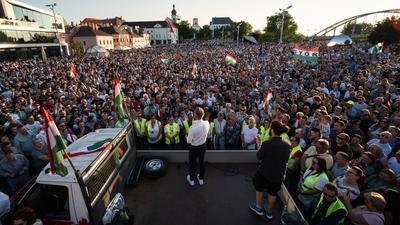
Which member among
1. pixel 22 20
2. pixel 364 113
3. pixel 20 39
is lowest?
pixel 364 113

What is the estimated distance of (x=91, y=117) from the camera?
818cm

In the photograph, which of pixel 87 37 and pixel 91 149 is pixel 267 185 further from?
pixel 87 37

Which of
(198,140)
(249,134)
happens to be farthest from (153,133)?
(249,134)

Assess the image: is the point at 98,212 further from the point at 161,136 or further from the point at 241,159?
the point at 161,136

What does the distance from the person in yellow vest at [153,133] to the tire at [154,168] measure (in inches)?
73.7

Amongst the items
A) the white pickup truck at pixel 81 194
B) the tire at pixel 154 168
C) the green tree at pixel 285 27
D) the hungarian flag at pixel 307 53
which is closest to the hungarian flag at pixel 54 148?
the white pickup truck at pixel 81 194

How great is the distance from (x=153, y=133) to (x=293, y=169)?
4.34 meters

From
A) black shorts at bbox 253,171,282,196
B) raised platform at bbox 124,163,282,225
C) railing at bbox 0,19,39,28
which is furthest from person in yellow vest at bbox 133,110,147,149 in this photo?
railing at bbox 0,19,39,28

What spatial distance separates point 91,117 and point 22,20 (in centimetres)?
5061

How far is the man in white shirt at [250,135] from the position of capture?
675 cm

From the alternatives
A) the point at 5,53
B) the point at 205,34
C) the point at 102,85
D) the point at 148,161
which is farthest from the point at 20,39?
the point at 205,34

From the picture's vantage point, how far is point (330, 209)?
3395mm

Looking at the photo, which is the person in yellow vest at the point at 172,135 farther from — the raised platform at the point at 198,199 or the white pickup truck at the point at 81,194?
the white pickup truck at the point at 81,194

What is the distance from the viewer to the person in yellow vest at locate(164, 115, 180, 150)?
728 centimetres
